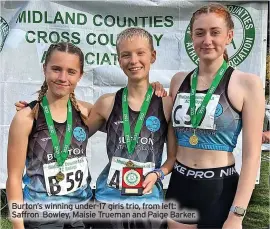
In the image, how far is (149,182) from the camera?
7.64 ft

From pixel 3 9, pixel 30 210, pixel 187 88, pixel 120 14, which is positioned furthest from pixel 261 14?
pixel 30 210

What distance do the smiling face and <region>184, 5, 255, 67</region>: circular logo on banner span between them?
152 cm

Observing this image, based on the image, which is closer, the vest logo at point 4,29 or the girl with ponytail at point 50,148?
the girl with ponytail at point 50,148

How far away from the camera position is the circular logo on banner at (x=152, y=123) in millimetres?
2340

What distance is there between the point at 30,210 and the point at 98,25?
1988 mm

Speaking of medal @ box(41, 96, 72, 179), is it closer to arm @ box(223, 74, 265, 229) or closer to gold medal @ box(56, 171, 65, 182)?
gold medal @ box(56, 171, 65, 182)

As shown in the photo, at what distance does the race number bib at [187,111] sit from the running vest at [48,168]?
571mm

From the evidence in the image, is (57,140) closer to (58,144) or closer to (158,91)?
(58,144)

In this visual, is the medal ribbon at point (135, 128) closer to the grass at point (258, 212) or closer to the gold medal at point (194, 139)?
the gold medal at point (194, 139)

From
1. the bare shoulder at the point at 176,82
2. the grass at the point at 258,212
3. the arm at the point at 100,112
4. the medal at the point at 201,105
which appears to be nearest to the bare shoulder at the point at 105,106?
the arm at the point at 100,112

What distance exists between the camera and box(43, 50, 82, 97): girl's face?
227 cm

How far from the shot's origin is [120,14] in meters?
3.72

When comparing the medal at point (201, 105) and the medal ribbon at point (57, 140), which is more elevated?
the medal at point (201, 105)

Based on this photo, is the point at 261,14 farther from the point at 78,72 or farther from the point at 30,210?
the point at 30,210
